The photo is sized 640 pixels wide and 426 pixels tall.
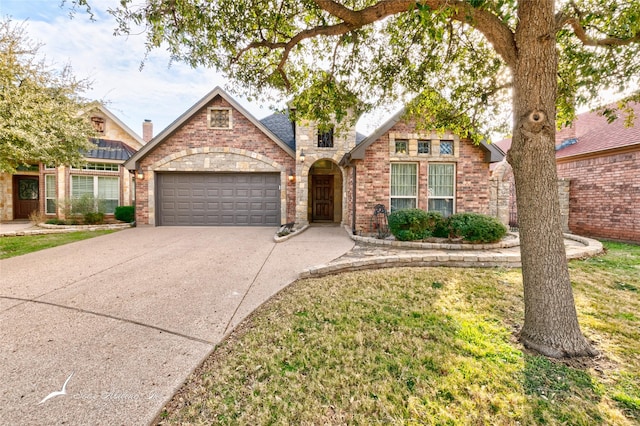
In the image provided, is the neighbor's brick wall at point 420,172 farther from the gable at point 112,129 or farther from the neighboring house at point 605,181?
the gable at point 112,129

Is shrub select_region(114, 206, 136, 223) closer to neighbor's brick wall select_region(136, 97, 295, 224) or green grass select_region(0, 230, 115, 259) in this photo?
neighbor's brick wall select_region(136, 97, 295, 224)

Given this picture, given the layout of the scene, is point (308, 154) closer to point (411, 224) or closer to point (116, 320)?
point (411, 224)

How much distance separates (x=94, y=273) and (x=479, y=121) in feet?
29.2

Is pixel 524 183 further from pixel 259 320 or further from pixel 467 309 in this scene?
pixel 259 320

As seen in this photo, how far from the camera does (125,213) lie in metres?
13.0

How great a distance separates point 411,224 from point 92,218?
1436 cm

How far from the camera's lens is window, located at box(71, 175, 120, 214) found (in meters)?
13.5

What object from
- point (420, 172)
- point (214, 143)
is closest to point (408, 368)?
point (420, 172)

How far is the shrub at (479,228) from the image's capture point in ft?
23.2

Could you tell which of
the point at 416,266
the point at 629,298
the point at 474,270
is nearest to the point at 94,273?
the point at 416,266

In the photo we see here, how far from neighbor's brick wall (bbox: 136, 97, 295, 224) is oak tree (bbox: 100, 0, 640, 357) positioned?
6.14m

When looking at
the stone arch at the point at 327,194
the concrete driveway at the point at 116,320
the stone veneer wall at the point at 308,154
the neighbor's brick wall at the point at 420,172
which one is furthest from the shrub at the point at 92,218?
the neighbor's brick wall at the point at 420,172

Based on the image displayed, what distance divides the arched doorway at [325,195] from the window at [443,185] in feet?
18.8

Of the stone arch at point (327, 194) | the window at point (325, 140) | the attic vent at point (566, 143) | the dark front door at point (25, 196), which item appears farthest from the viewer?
the dark front door at point (25, 196)
